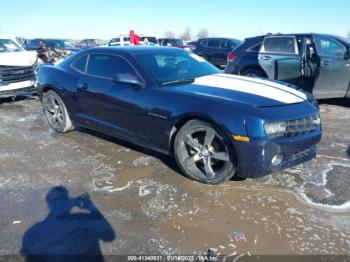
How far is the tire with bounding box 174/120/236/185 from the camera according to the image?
154 inches

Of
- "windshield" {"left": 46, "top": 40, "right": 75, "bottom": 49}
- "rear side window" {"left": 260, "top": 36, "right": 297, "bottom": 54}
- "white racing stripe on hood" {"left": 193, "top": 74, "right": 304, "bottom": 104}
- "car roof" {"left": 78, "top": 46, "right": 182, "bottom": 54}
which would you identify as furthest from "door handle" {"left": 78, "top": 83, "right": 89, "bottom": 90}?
"windshield" {"left": 46, "top": 40, "right": 75, "bottom": 49}

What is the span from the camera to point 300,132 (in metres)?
3.87

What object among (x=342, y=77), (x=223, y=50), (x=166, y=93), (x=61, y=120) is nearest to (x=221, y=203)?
(x=166, y=93)

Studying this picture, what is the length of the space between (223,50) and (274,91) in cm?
1386

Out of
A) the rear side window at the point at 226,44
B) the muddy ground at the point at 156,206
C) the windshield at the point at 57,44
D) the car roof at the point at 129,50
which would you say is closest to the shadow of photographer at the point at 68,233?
the muddy ground at the point at 156,206

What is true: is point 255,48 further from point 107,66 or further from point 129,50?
point 107,66

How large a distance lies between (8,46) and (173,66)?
7055mm

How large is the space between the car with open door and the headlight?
14.7 feet

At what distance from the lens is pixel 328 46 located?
7.82m

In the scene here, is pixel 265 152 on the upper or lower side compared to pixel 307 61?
lower

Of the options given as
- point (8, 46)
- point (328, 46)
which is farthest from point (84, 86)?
point (8, 46)

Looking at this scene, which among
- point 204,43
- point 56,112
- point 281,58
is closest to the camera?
point 56,112

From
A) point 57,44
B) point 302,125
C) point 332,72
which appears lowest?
point 302,125

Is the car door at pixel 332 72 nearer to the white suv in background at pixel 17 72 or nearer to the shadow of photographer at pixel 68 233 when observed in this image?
the shadow of photographer at pixel 68 233
